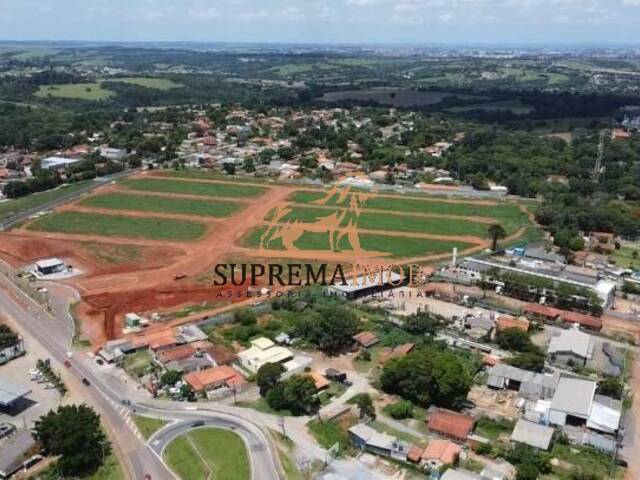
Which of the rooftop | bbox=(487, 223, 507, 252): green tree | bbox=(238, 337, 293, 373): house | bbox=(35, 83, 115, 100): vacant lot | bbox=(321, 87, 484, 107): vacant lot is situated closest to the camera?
the rooftop

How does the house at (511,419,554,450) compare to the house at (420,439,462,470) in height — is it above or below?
above

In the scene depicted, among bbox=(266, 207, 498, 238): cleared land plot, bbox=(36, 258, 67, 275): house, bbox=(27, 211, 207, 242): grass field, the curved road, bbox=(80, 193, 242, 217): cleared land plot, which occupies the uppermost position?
bbox=(266, 207, 498, 238): cleared land plot

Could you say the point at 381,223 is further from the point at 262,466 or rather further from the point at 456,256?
the point at 262,466

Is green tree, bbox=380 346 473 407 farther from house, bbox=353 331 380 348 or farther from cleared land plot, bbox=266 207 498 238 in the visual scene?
cleared land plot, bbox=266 207 498 238

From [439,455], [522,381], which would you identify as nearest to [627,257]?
[522,381]

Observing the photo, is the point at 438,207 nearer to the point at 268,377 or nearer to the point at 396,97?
the point at 268,377

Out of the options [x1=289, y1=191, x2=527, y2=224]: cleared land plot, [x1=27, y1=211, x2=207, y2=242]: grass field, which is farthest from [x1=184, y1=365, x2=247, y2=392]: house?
[x1=289, y1=191, x2=527, y2=224]: cleared land plot
